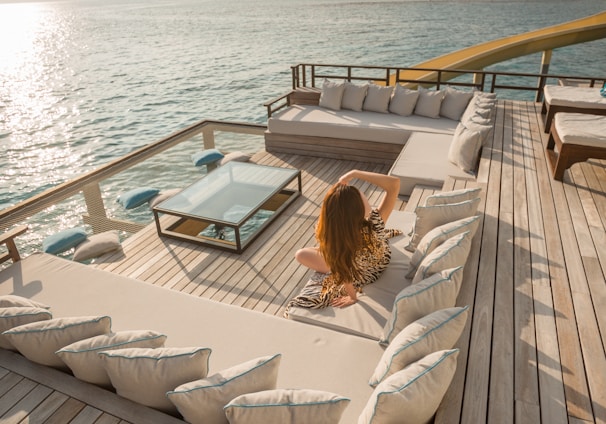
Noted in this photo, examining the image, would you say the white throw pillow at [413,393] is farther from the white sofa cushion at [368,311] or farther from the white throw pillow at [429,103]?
the white throw pillow at [429,103]

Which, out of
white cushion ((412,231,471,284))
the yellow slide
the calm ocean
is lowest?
the calm ocean

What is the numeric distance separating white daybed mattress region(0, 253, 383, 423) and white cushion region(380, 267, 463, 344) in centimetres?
38

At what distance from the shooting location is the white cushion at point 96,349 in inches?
79.0

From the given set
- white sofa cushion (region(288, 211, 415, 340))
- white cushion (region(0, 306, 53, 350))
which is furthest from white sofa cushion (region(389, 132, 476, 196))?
white cushion (region(0, 306, 53, 350))

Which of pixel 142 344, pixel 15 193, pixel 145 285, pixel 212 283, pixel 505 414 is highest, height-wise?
pixel 142 344

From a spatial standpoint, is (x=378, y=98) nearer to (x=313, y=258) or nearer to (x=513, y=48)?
(x=313, y=258)

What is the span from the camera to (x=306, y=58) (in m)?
29.6

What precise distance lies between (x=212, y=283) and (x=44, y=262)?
1.44m

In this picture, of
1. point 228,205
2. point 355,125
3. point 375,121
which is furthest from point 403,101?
point 228,205

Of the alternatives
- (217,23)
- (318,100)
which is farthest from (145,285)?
(217,23)

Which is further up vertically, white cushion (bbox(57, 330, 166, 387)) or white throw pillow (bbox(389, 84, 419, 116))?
white throw pillow (bbox(389, 84, 419, 116))

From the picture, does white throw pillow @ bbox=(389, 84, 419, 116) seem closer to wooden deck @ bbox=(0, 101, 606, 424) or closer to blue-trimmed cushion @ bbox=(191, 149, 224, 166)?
wooden deck @ bbox=(0, 101, 606, 424)

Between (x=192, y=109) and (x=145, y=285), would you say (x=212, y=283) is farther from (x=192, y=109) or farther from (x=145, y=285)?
(x=192, y=109)

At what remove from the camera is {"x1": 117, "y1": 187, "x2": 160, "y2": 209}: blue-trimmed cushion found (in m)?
5.96
